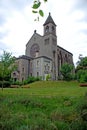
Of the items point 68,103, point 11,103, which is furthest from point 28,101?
point 68,103

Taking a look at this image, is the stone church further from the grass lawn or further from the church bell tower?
the grass lawn

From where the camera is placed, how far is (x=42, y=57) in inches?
2569

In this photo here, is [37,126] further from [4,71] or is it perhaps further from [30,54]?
[30,54]

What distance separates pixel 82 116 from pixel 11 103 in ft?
20.5

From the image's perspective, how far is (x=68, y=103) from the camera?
13898 mm

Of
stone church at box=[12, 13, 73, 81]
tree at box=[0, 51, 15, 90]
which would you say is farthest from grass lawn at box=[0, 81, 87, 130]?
stone church at box=[12, 13, 73, 81]

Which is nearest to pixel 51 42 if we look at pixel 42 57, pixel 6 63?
pixel 42 57

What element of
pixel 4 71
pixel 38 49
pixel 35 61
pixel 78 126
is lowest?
pixel 78 126

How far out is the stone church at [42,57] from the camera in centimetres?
6681

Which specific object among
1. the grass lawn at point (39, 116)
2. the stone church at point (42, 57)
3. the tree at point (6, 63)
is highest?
the stone church at point (42, 57)

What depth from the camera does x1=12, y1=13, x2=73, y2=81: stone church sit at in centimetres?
6681

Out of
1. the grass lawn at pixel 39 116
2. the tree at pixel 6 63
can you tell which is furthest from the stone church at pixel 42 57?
the grass lawn at pixel 39 116

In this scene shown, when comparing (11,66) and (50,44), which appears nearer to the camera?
(11,66)

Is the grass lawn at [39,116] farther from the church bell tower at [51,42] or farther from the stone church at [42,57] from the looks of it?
the church bell tower at [51,42]
